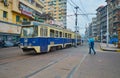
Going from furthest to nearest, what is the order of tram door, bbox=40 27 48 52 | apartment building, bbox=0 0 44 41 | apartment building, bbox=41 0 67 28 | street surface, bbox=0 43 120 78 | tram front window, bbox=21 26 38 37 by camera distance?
apartment building, bbox=41 0 67 28, apartment building, bbox=0 0 44 41, tram door, bbox=40 27 48 52, tram front window, bbox=21 26 38 37, street surface, bbox=0 43 120 78

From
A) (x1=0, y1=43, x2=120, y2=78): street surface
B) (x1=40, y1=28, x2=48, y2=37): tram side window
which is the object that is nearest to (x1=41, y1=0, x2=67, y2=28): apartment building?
(x1=40, y1=28, x2=48, y2=37): tram side window

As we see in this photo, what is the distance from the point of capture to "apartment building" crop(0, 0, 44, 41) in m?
33.2

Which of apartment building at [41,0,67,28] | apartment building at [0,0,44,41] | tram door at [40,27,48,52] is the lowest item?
tram door at [40,27,48,52]

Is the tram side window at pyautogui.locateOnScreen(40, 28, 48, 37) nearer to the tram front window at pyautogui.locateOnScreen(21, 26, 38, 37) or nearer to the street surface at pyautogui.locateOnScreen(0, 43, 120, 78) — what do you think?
the tram front window at pyautogui.locateOnScreen(21, 26, 38, 37)

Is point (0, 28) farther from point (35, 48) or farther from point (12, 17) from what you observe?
point (35, 48)

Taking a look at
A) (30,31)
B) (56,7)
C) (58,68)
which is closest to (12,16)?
(30,31)

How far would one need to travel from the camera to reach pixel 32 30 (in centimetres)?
1634

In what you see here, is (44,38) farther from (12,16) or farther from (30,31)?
(12,16)

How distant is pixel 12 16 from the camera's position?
37156mm

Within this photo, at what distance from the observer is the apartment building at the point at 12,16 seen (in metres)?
33.2

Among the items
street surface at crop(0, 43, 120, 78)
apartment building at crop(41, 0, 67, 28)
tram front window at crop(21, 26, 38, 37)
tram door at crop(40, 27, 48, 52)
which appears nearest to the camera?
street surface at crop(0, 43, 120, 78)

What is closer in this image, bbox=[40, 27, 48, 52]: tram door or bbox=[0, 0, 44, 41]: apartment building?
bbox=[40, 27, 48, 52]: tram door

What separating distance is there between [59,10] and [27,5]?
65.4 meters

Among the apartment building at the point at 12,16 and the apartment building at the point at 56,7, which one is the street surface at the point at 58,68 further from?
the apartment building at the point at 56,7
